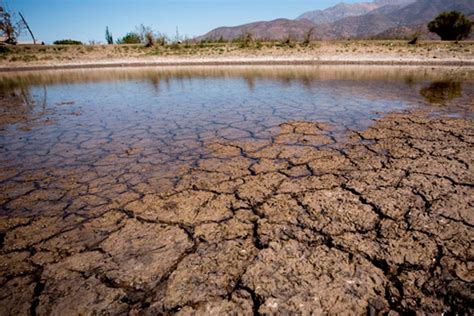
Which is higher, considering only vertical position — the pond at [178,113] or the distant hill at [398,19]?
the distant hill at [398,19]

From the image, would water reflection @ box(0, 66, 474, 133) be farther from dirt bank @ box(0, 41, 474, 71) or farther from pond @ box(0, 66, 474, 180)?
dirt bank @ box(0, 41, 474, 71)

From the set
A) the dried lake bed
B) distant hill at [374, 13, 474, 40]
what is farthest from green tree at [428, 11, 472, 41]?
the dried lake bed

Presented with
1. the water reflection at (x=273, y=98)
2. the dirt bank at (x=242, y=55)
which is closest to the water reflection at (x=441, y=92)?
the water reflection at (x=273, y=98)

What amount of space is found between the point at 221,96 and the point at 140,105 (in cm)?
193

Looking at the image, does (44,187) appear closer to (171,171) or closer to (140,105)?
(171,171)

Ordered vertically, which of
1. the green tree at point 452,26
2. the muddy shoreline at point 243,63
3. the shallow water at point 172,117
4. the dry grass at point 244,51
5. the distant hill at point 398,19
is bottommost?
the shallow water at point 172,117

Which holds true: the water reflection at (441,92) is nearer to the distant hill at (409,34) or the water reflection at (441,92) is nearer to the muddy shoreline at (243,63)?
the muddy shoreline at (243,63)

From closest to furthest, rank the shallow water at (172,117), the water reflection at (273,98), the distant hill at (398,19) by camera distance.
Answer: the shallow water at (172,117), the water reflection at (273,98), the distant hill at (398,19)

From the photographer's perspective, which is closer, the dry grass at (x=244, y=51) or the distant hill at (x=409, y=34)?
the dry grass at (x=244, y=51)

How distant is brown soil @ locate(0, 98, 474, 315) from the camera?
4.31ft

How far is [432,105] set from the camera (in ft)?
16.2

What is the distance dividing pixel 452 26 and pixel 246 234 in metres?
29.3

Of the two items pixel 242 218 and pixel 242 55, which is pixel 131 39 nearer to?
pixel 242 55

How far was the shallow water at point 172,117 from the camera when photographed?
3078mm
